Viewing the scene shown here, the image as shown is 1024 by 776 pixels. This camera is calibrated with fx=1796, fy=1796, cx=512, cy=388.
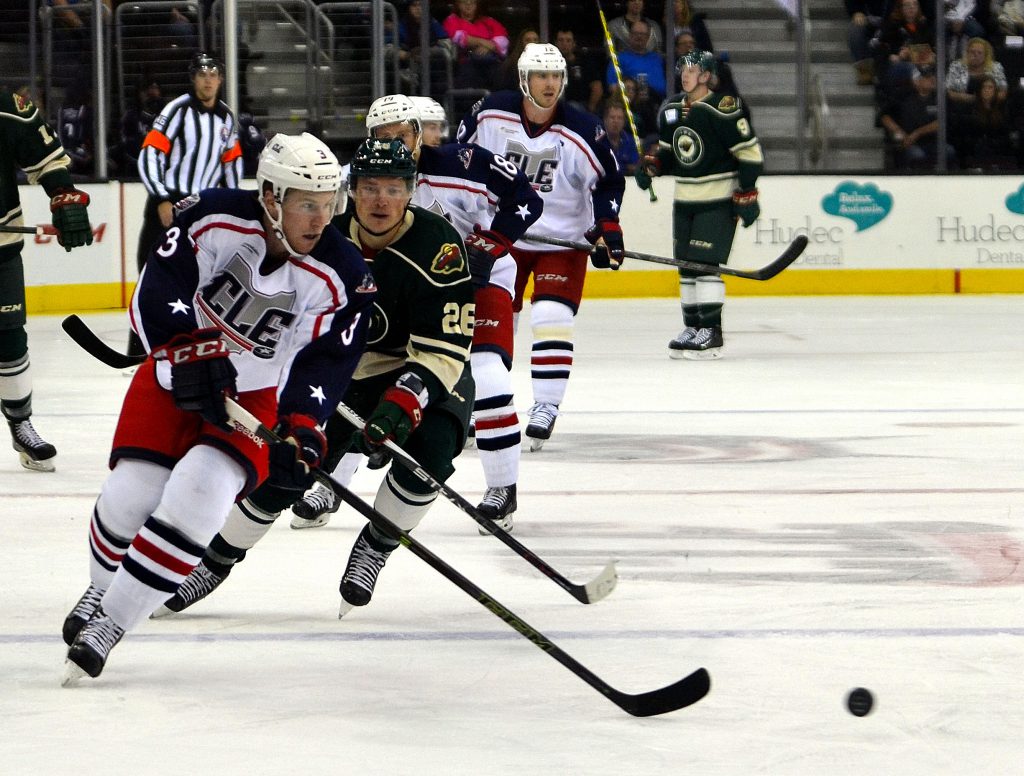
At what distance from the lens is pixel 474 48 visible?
11250mm

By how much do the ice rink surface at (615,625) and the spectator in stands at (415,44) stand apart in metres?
5.40

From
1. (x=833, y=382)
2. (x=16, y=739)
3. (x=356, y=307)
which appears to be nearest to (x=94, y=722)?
(x=16, y=739)

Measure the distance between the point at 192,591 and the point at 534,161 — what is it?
8.32 ft

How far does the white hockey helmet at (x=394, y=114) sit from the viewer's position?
4.02m

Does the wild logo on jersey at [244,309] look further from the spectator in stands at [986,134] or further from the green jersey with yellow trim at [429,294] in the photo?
the spectator in stands at [986,134]

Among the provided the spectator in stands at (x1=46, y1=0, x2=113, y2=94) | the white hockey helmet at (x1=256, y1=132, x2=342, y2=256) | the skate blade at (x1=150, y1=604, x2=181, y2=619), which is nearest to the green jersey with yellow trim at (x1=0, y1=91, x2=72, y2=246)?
the skate blade at (x1=150, y1=604, x2=181, y2=619)

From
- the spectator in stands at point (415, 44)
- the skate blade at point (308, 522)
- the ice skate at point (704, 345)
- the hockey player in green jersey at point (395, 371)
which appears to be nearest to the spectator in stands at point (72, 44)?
the spectator in stands at point (415, 44)

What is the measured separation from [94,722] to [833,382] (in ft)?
16.1

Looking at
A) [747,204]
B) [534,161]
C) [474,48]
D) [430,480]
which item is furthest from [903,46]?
[430,480]

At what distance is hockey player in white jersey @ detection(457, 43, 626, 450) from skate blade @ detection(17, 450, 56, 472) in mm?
1402

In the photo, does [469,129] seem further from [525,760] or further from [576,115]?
[525,760]

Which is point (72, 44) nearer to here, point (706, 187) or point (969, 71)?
point (706, 187)

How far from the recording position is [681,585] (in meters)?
3.66

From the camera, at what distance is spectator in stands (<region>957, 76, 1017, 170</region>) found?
11.2 metres
